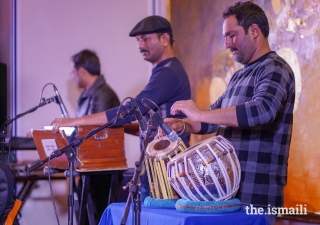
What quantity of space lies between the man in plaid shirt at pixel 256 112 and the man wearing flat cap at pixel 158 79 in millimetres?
792

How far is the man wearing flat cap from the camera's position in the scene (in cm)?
376

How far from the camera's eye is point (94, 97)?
513cm

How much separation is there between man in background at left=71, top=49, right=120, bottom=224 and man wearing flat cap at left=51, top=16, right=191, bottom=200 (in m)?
1.04

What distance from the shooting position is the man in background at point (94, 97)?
4.82m

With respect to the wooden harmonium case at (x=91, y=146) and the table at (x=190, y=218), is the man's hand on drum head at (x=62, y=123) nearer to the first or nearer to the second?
the wooden harmonium case at (x=91, y=146)

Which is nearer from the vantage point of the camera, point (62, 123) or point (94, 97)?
point (62, 123)

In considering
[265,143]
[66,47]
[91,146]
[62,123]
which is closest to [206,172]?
[265,143]

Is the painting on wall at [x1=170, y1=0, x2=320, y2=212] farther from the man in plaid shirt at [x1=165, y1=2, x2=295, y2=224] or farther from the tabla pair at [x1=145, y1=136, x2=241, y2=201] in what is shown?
the tabla pair at [x1=145, y1=136, x2=241, y2=201]

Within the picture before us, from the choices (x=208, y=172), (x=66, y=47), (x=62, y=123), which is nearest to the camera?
(x=208, y=172)

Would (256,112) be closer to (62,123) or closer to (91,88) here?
(62,123)

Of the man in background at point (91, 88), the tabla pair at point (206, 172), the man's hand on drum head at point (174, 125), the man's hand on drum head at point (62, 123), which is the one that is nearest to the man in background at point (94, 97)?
the man in background at point (91, 88)

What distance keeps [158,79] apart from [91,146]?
64 cm

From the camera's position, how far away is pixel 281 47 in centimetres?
430

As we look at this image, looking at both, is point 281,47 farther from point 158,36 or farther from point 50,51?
point 50,51
